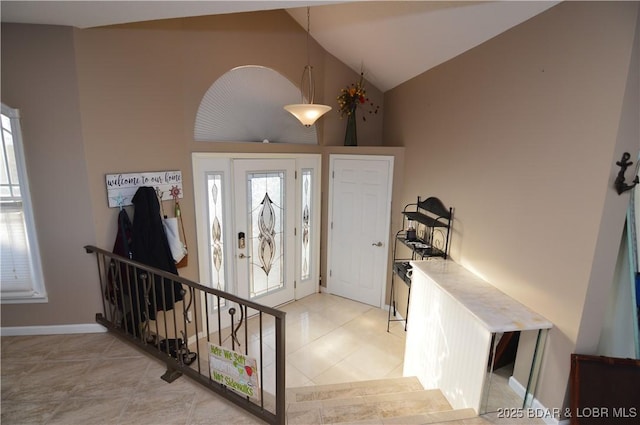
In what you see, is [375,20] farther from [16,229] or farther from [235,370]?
[16,229]

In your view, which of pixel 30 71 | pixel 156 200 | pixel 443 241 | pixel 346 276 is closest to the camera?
pixel 30 71

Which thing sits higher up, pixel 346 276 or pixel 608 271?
pixel 608 271

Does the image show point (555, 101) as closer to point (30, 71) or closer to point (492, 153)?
point (492, 153)

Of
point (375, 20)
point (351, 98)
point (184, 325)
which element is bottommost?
point (184, 325)

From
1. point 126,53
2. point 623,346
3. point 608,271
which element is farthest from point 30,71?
point 623,346

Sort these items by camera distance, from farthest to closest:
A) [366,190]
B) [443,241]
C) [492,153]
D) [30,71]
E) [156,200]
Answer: [366,190]
[443,241]
[156,200]
[492,153]
[30,71]

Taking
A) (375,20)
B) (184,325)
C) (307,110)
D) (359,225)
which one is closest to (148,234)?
(184,325)

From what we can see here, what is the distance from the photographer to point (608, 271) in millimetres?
1657

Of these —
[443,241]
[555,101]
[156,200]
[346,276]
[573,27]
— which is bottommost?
[346,276]

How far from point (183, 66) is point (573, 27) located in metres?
2.86

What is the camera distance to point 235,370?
177cm

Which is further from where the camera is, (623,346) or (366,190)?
(366,190)

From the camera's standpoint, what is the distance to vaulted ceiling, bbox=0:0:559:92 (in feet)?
6.03

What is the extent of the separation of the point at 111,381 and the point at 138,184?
1.49 m
